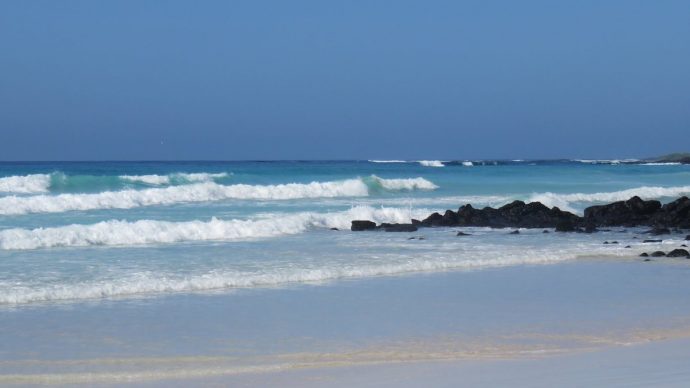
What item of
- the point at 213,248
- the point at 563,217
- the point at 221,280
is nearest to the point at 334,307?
the point at 221,280

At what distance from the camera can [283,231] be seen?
61.4 ft

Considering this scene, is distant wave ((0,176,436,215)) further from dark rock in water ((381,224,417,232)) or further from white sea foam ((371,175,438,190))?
dark rock in water ((381,224,417,232))

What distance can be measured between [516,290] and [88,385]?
599 cm

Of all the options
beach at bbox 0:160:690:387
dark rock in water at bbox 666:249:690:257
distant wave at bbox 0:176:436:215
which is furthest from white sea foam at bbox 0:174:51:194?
dark rock in water at bbox 666:249:690:257

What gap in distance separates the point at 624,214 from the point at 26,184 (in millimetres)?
25239

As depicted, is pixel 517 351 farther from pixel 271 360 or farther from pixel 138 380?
pixel 138 380

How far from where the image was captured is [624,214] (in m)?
21.8

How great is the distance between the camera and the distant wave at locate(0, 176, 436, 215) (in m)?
25.1

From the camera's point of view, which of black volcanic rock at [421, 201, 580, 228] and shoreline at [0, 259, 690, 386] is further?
black volcanic rock at [421, 201, 580, 228]

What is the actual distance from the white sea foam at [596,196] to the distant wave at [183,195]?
9119 mm

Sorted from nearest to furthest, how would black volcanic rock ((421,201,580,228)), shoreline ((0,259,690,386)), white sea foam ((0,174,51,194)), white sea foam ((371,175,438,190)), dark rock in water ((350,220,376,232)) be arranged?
1. shoreline ((0,259,690,386))
2. dark rock in water ((350,220,376,232))
3. black volcanic rock ((421,201,580,228))
4. white sea foam ((0,174,51,194))
5. white sea foam ((371,175,438,190))

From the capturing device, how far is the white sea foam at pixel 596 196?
28508 millimetres

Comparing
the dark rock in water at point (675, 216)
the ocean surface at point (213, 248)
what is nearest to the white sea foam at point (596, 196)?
the ocean surface at point (213, 248)

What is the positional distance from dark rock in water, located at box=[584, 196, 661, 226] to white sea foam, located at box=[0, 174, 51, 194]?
2341 centimetres
